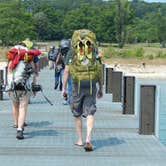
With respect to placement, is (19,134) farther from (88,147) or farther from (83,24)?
(83,24)

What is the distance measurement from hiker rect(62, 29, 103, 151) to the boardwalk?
0.49 m

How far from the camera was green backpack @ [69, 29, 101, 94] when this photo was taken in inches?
393

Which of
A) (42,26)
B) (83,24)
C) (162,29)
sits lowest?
(42,26)

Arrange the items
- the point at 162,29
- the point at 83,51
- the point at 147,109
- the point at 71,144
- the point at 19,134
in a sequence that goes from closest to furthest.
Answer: the point at 83,51
the point at 71,144
the point at 19,134
the point at 147,109
the point at 162,29

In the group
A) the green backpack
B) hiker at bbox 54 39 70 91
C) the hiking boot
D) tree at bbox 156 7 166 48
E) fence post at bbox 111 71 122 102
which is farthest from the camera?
tree at bbox 156 7 166 48

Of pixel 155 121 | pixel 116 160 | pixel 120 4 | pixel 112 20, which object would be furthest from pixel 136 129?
pixel 112 20

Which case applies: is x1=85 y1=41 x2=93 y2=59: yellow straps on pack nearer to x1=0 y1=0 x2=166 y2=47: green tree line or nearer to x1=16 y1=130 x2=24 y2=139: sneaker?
x1=16 y1=130 x2=24 y2=139: sneaker

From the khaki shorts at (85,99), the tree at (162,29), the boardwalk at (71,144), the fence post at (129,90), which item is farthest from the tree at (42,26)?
the khaki shorts at (85,99)

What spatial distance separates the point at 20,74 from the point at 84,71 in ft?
5.04

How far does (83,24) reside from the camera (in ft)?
534

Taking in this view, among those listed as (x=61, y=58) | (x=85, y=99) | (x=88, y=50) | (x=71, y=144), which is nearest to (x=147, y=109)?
(x=71, y=144)

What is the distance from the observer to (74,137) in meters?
11.7

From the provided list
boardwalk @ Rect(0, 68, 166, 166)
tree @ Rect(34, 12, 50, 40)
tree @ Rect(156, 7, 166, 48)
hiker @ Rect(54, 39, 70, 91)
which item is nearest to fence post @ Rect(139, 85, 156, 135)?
boardwalk @ Rect(0, 68, 166, 166)

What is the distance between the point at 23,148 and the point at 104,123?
12.6ft
